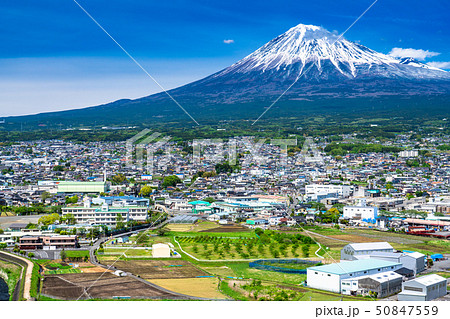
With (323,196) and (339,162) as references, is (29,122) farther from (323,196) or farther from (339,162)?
(323,196)

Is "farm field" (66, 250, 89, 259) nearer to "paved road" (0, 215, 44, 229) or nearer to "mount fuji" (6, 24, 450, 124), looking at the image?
"paved road" (0, 215, 44, 229)

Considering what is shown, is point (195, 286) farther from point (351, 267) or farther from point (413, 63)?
point (413, 63)

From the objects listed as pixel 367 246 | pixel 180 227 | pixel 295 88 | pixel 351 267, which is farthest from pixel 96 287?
pixel 295 88

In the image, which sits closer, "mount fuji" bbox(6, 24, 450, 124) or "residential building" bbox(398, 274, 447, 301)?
"residential building" bbox(398, 274, 447, 301)

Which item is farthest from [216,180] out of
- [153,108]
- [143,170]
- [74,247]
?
[153,108]

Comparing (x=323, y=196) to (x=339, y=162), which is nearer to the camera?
(x=323, y=196)

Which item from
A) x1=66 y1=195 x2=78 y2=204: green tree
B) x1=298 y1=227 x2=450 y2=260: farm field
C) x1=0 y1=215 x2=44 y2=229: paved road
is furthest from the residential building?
x1=66 y1=195 x2=78 y2=204: green tree
